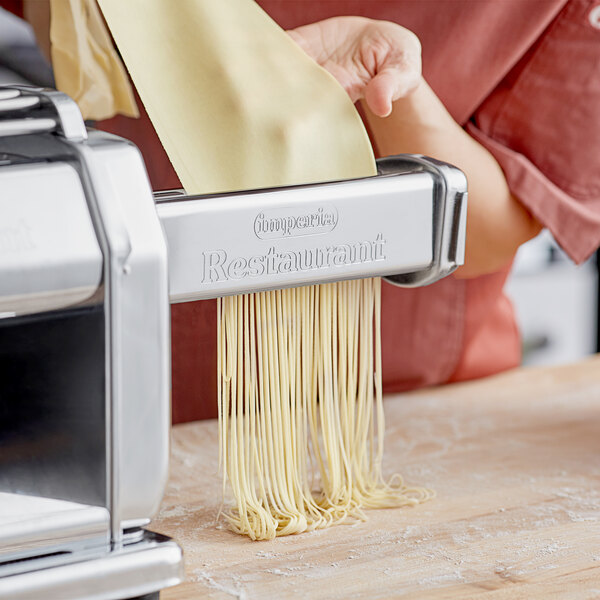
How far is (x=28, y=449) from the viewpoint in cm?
45

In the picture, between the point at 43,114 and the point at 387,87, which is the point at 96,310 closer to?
the point at 43,114

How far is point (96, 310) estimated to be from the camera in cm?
42

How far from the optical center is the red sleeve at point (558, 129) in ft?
Answer: 2.54

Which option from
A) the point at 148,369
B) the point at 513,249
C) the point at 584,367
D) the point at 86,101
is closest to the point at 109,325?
the point at 148,369

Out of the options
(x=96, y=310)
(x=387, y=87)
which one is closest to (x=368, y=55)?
(x=387, y=87)

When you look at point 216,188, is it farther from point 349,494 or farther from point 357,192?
point 349,494

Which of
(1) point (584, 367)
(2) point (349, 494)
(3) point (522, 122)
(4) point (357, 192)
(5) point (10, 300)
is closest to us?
(5) point (10, 300)

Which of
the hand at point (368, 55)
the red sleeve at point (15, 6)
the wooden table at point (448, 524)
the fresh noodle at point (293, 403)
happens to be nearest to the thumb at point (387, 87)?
the hand at point (368, 55)

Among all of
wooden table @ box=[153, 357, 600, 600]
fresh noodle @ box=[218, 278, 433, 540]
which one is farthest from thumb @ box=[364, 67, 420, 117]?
wooden table @ box=[153, 357, 600, 600]

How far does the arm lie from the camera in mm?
617

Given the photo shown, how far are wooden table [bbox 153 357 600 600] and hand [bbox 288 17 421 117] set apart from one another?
0.81 feet

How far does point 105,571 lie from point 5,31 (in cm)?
69

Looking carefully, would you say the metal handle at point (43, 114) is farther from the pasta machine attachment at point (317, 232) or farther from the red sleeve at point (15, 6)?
the red sleeve at point (15, 6)

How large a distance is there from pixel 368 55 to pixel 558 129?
0.74 feet
